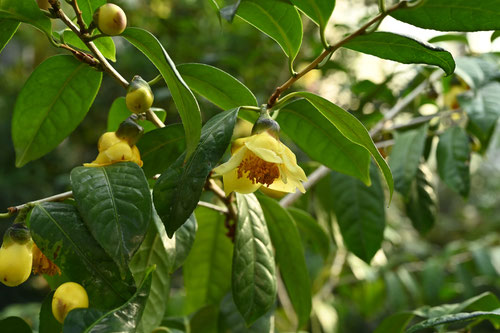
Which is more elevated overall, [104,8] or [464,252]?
[104,8]

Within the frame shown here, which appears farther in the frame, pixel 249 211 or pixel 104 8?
pixel 249 211

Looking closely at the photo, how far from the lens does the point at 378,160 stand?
47 cm

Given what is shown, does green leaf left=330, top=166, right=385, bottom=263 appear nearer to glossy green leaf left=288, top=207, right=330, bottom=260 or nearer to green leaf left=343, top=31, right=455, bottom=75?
glossy green leaf left=288, top=207, right=330, bottom=260

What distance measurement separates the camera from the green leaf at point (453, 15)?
45 centimetres

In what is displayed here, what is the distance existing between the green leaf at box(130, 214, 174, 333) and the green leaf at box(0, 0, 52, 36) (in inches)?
9.5

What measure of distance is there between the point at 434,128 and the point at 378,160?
586mm

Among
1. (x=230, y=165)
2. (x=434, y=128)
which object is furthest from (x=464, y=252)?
(x=230, y=165)

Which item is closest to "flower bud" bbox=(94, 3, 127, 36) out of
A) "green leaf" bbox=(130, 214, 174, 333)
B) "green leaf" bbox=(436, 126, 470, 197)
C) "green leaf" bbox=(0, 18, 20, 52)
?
"green leaf" bbox=(0, 18, 20, 52)

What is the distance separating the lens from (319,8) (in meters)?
0.46

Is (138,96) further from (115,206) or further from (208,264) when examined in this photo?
(208,264)

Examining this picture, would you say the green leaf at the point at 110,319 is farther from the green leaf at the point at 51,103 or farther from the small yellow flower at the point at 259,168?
the green leaf at the point at 51,103

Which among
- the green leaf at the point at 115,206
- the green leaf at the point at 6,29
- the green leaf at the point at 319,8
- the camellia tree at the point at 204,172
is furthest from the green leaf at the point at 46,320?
the green leaf at the point at 319,8

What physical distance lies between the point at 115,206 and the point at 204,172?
0.29 ft

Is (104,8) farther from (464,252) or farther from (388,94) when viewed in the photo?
(464,252)
